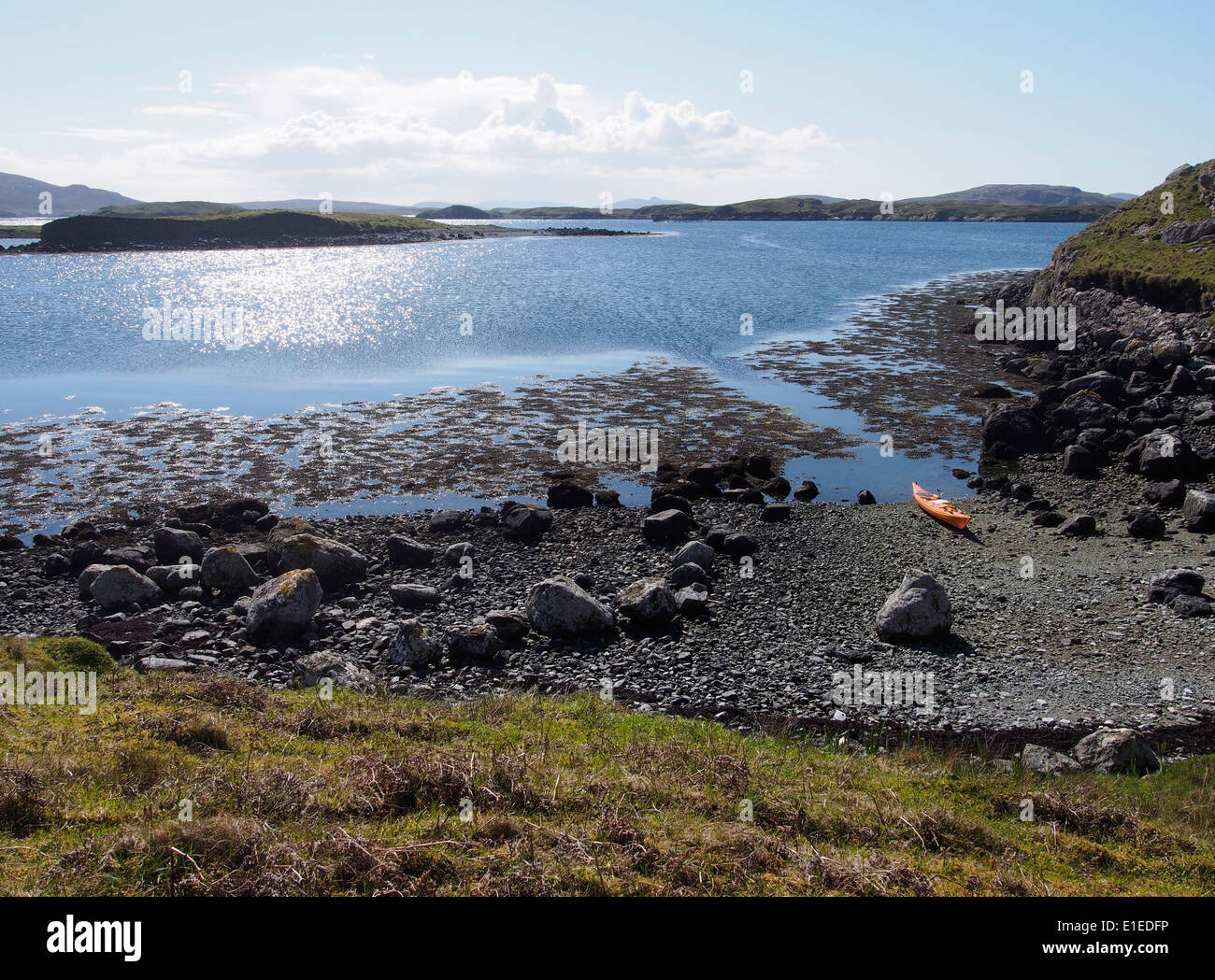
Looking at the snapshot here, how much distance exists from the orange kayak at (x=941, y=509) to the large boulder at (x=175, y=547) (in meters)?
23.2

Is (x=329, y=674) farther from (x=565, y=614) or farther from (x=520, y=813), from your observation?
(x=520, y=813)

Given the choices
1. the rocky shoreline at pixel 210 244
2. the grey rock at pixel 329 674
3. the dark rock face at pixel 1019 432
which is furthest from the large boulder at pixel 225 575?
the rocky shoreline at pixel 210 244

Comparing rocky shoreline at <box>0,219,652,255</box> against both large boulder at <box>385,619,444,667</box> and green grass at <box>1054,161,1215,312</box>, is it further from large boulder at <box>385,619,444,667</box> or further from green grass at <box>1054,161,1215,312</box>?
large boulder at <box>385,619,444,667</box>

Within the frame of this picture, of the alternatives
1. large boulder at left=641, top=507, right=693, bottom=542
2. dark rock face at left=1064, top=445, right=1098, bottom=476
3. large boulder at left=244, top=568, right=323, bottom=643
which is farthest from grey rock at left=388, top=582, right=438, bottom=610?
dark rock face at left=1064, top=445, right=1098, bottom=476

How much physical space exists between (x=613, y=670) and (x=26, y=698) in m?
10.6

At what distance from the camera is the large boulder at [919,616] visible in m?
19.2

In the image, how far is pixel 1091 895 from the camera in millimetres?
8555

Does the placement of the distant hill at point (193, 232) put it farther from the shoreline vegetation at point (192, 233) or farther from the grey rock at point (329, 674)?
the grey rock at point (329, 674)

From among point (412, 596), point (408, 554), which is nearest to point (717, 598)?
point (412, 596)

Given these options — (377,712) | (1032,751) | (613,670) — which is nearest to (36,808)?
(377,712)

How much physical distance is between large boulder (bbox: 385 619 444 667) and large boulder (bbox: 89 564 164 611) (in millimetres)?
7534
